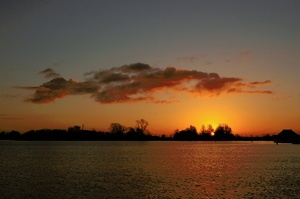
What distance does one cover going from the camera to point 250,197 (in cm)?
4222

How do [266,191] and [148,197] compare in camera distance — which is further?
[266,191]

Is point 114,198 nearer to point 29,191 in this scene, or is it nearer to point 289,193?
point 29,191

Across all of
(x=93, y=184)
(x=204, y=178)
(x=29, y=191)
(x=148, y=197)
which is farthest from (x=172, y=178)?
(x=29, y=191)

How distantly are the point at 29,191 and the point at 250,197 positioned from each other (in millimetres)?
27301

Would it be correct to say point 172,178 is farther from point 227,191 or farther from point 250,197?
point 250,197

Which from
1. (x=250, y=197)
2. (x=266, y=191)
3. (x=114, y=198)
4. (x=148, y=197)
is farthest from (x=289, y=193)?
(x=114, y=198)

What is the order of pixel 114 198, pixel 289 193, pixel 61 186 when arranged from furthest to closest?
pixel 61 186, pixel 289 193, pixel 114 198

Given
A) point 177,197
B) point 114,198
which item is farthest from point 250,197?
point 114,198

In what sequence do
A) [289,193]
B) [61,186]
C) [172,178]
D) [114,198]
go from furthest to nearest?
[172,178], [61,186], [289,193], [114,198]

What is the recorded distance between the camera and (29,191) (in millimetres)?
45938

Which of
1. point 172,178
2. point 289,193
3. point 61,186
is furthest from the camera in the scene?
point 172,178

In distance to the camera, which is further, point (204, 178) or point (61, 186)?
point (204, 178)

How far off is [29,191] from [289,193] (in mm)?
32459

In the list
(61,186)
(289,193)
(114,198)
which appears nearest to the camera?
(114,198)
